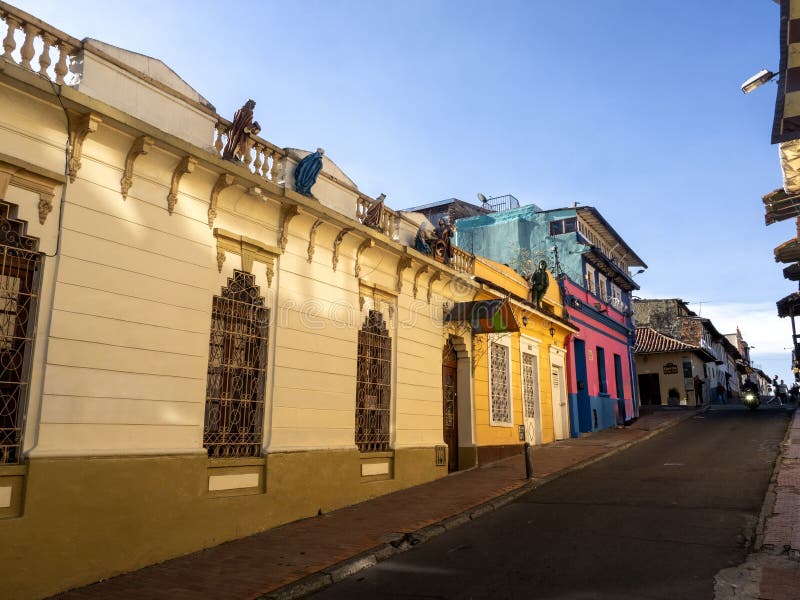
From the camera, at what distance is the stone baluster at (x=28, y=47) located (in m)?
6.44

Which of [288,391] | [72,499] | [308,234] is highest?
[308,234]

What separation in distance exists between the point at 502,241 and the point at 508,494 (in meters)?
14.2

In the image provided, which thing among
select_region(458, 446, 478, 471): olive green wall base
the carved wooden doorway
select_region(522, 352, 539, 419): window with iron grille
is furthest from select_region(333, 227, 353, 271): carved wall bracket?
select_region(522, 352, 539, 419): window with iron grille

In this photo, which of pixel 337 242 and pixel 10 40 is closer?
pixel 10 40

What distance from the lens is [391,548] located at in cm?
749

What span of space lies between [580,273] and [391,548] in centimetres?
1814

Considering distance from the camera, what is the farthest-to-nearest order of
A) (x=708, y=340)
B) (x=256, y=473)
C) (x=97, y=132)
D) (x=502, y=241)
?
(x=708, y=340) < (x=502, y=241) < (x=256, y=473) < (x=97, y=132)

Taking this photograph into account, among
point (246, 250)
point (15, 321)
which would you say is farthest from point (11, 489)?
point (246, 250)

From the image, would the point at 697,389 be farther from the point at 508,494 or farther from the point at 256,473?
the point at 256,473

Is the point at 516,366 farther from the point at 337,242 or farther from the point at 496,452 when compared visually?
the point at 337,242

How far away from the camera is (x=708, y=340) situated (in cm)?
4525

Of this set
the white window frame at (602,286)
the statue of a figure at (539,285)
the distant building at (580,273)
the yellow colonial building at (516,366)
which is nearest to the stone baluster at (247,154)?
the yellow colonial building at (516,366)

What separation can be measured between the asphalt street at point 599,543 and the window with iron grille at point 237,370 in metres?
2.76

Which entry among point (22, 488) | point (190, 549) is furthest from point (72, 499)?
point (190, 549)
